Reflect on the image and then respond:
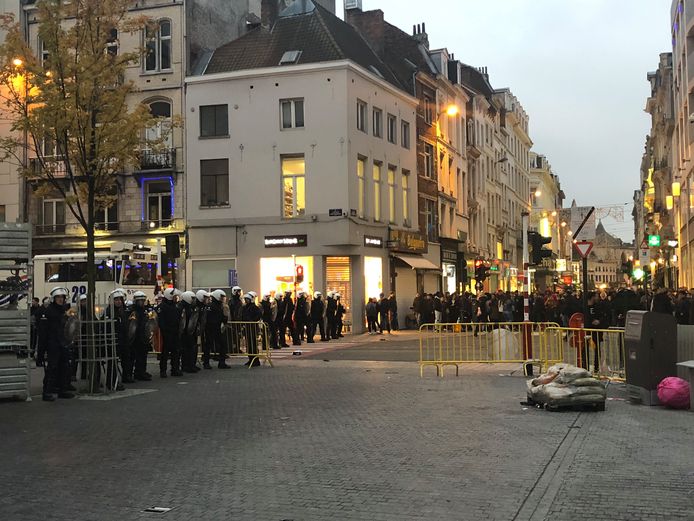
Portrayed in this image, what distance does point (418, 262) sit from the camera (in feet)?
132

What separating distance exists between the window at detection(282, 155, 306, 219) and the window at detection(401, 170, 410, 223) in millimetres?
7264

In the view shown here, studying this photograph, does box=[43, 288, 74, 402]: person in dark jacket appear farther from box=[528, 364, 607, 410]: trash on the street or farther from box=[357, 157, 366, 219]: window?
box=[357, 157, 366, 219]: window

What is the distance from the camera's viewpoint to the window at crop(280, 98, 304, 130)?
1368 inches

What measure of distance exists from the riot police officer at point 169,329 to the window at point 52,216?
21.5 m

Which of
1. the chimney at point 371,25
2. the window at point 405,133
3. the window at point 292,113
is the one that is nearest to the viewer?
the window at point 292,113

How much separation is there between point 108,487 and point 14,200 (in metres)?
33.2

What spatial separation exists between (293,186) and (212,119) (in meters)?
4.78

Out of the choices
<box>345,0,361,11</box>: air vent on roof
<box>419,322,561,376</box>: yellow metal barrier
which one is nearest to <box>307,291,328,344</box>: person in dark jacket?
<box>419,322,561,376</box>: yellow metal barrier

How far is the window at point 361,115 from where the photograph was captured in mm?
35625

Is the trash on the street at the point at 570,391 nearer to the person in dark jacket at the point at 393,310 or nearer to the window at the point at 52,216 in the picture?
the person in dark jacket at the point at 393,310

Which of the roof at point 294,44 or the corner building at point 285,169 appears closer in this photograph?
the corner building at point 285,169

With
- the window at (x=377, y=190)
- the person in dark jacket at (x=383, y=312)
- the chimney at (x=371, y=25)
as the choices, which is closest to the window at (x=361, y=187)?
the window at (x=377, y=190)

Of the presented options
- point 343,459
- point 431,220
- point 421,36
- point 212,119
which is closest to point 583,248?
point 343,459

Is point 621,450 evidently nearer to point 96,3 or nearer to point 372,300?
point 96,3
